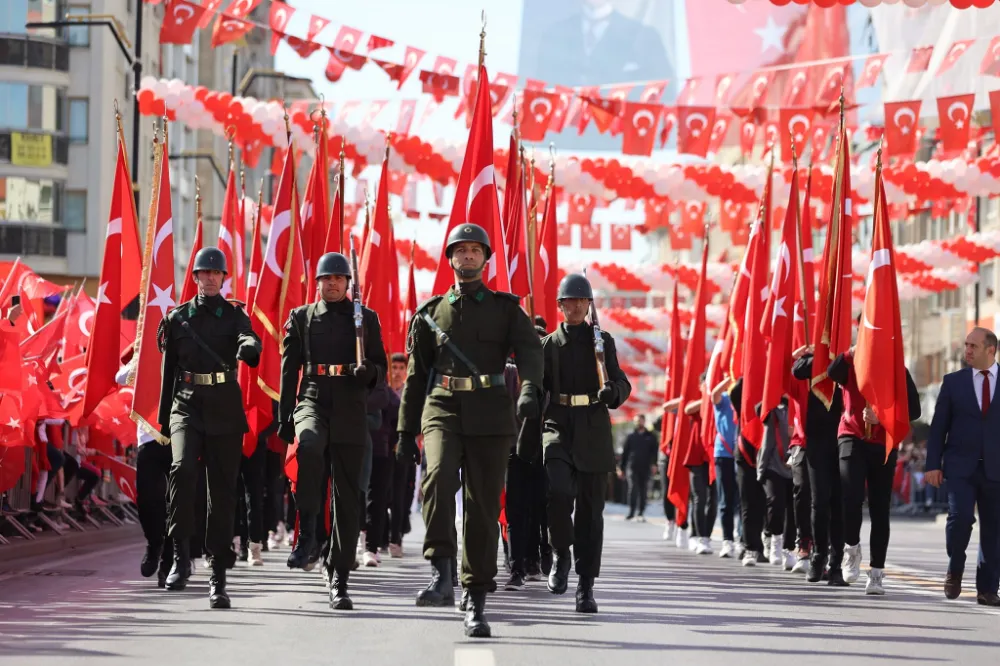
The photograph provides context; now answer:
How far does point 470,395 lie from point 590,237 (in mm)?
27827

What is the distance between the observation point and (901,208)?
113 feet

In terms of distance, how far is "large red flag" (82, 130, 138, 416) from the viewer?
1568 centimetres

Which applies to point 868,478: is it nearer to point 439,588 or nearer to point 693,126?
point 439,588

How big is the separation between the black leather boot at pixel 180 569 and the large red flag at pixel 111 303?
8.39ft

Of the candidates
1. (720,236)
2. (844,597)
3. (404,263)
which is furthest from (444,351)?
(720,236)

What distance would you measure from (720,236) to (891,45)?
86774 millimetres

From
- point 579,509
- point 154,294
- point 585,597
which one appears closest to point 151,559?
point 154,294

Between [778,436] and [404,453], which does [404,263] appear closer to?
[778,436]

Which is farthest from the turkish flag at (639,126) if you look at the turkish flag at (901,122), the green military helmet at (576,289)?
the green military helmet at (576,289)

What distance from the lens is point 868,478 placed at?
14.3m

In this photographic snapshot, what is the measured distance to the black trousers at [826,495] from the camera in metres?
14.6

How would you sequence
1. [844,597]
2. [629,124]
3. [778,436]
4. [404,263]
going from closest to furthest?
[844,597] < [778,436] < [629,124] < [404,263]

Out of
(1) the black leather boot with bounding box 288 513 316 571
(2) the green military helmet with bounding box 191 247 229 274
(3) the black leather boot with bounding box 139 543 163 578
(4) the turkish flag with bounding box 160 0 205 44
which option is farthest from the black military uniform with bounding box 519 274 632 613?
(4) the turkish flag with bounding box 160 0 205 44

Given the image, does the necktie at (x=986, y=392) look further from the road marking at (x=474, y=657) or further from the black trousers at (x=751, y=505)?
the road marking at (x=474, y=657)
